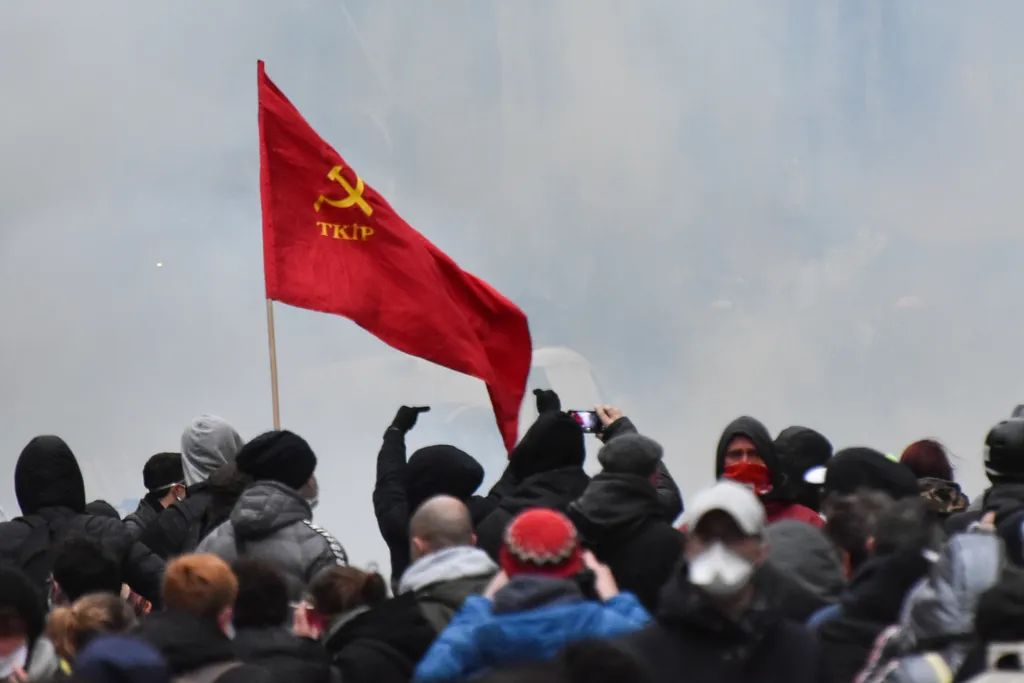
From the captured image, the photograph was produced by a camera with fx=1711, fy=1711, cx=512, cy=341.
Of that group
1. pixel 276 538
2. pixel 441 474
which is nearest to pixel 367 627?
pixel 276 538

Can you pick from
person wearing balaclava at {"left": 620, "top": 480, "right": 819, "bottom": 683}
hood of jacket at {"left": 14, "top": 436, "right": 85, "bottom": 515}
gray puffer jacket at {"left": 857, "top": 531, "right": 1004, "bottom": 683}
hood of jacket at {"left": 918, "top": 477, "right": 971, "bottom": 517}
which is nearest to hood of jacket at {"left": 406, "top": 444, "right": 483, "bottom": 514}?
hood of jacket at {"left": 14, "top": 436, "right": 85, "bottom": 515}

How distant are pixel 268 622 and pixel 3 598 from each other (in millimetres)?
1044

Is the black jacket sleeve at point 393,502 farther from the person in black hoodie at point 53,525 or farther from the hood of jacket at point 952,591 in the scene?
the hood of jacket at point 952,591

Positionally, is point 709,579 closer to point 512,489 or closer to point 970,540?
point 970,540

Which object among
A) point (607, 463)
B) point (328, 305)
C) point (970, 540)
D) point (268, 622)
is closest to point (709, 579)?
Result: point (970, 540)

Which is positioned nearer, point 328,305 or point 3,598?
point 3,598

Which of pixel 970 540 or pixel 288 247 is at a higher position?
pixel 288 247

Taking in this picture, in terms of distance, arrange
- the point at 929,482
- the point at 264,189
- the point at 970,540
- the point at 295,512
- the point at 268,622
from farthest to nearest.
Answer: the point at 264,189, the point at 929,482, the point at 295,512, the point at 268,622, the point at 970,540

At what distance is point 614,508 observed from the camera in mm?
6918

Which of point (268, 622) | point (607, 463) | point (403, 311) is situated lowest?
point (268, 622)

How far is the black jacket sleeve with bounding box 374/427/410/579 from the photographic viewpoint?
8.50 metres

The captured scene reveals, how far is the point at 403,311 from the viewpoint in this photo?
451 inches

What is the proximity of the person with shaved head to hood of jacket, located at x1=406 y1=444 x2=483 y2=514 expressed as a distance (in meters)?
1.81

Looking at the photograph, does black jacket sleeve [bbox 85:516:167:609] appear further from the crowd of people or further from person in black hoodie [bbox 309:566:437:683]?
person in black hoodie [bbox 309:566:437:683]
